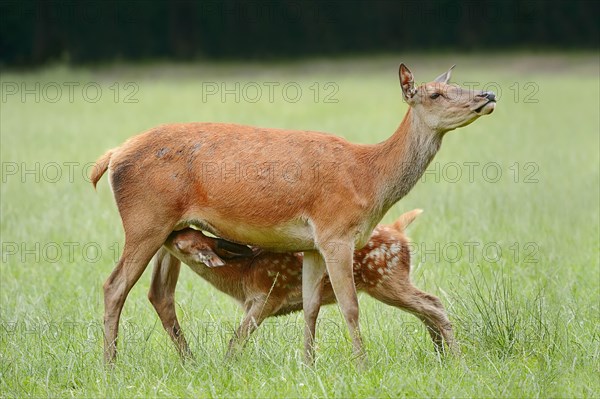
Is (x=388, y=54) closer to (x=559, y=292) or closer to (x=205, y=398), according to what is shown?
(x=559, y=292)

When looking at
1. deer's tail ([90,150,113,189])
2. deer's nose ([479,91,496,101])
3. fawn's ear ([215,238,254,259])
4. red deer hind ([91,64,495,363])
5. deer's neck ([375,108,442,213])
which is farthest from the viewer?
fawn's ear ([215,238,254,259])

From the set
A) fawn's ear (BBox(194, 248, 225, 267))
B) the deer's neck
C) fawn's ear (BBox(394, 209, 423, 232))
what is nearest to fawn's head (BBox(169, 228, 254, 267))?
fawn's ear (BBox(194, 248, 225, 267))

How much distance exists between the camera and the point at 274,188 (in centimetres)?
605

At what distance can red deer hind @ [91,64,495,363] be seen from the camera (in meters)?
5.99

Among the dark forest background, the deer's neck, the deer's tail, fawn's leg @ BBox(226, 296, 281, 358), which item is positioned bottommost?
the dark forest background

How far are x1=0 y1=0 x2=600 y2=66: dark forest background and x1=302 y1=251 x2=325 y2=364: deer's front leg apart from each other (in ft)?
90.3

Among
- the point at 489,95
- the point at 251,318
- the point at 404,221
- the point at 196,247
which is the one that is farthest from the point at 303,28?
the point at 489,95

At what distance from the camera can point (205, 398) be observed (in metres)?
5.27

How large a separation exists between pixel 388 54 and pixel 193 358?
1108 inches

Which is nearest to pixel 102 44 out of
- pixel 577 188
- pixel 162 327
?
pixel 577 188

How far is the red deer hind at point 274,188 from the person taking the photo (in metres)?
5.99

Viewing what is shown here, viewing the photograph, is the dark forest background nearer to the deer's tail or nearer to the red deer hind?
the deer's tail

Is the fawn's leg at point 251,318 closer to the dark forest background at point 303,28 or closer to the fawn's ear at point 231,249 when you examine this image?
the fawn's ear at point 231,249

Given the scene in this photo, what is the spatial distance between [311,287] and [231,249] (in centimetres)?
58
